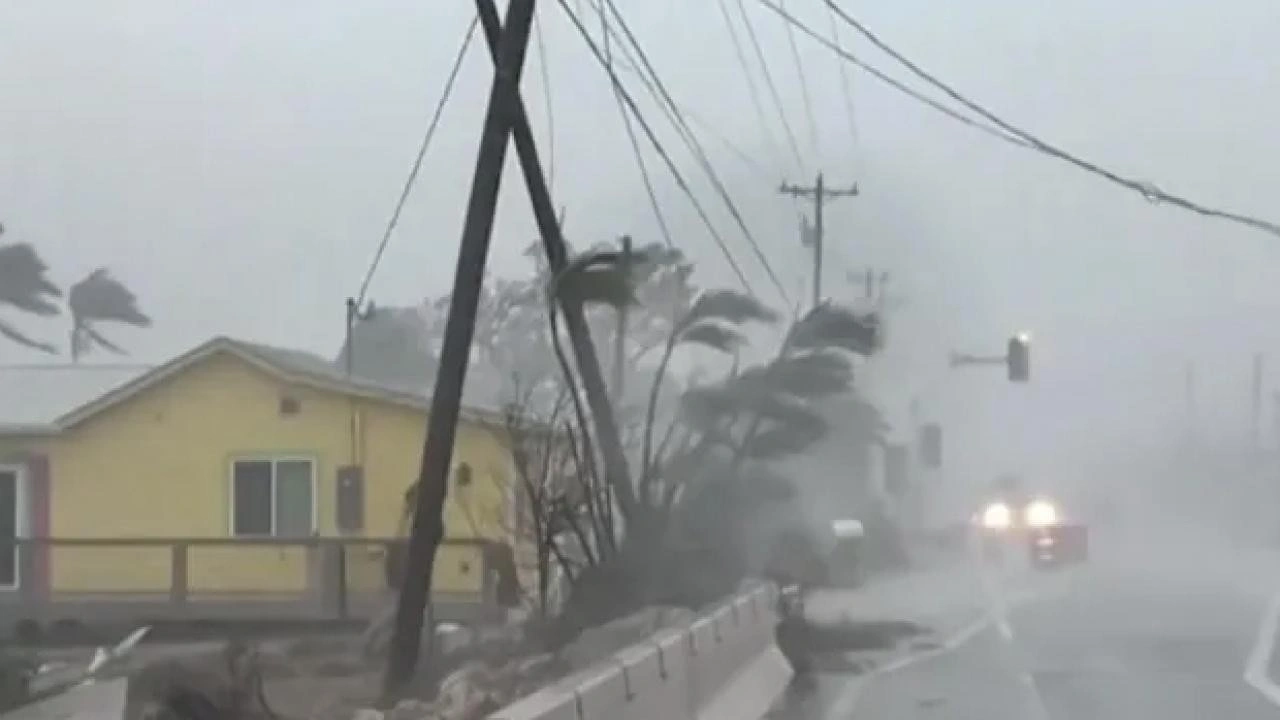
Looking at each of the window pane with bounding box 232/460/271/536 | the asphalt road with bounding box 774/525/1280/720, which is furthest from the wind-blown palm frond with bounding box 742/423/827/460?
the window pane with bounding box 232/460/271/536

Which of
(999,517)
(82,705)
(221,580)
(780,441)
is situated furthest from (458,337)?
(999,517)

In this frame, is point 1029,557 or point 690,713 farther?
point 1029,557

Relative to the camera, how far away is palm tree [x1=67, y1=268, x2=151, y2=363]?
49.2 meters

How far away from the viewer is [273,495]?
39531 millimetres

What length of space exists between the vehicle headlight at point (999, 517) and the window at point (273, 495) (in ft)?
98.8

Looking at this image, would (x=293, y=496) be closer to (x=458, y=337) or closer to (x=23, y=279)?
(x=23, y=279)

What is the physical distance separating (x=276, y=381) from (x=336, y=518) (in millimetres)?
2288

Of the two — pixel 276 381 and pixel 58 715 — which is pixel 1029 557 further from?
pixel 58 715

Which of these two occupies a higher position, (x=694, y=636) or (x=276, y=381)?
(x=276, y=381)

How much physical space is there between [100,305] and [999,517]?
86.8ft

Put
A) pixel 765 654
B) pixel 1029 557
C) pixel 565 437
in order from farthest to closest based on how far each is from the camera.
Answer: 1. pixel 1029 557
2. pixel 565 437
3. pixel 765 654

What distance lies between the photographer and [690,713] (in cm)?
1806

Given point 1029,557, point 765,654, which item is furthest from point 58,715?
point 1029,557

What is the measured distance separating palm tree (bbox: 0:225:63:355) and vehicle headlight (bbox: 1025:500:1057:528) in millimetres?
25167
